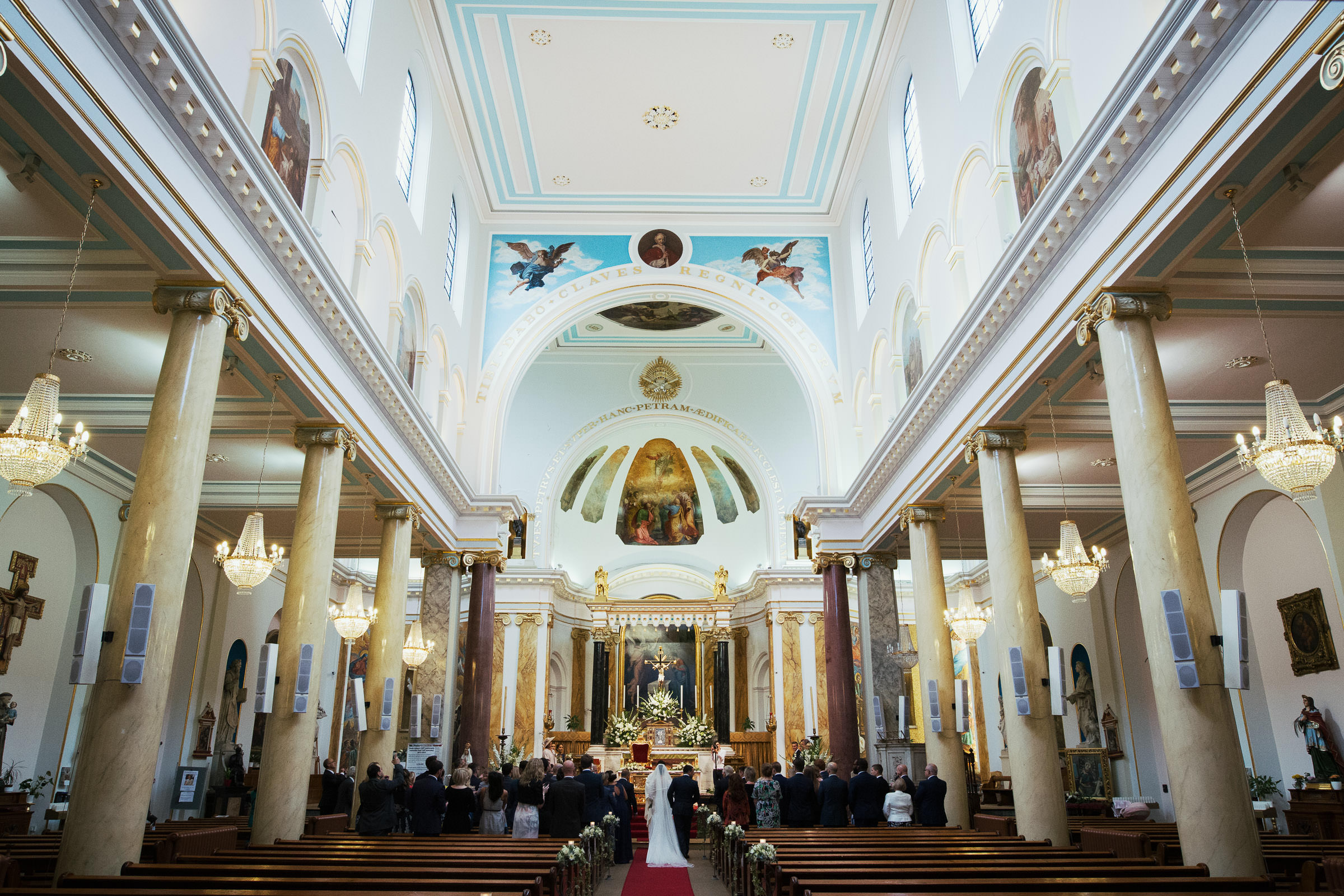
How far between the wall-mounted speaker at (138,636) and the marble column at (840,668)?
1255 cm

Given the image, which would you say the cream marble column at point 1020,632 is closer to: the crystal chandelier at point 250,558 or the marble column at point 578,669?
the crystal chandelier at point 250,558

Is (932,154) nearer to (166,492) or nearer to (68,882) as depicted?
(166,492)

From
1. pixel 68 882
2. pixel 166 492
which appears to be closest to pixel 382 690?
pixel 166 492

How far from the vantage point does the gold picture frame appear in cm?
1255

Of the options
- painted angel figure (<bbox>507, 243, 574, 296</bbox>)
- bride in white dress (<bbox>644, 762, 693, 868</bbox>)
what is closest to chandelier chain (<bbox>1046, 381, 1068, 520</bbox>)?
bride in white dress (<bbox>644, 762, 693, 868</bbox>)

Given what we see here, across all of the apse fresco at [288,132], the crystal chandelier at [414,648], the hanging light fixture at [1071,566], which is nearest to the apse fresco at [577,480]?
the crystal chandelier at [414,648]

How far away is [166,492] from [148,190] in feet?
7.65

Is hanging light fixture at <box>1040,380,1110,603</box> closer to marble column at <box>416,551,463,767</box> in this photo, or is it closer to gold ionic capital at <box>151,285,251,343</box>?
gold ionic capital at <box>151,285,251,343</box>

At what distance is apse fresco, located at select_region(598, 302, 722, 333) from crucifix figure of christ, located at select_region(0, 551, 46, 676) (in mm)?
13883

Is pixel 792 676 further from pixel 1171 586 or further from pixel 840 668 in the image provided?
pixel 1171 586

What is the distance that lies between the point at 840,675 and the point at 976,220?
916 centimetres

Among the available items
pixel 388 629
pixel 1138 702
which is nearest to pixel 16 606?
pixel 388 629

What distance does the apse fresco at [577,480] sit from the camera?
91.4 ft

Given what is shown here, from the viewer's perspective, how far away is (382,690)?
1382 centimetres
